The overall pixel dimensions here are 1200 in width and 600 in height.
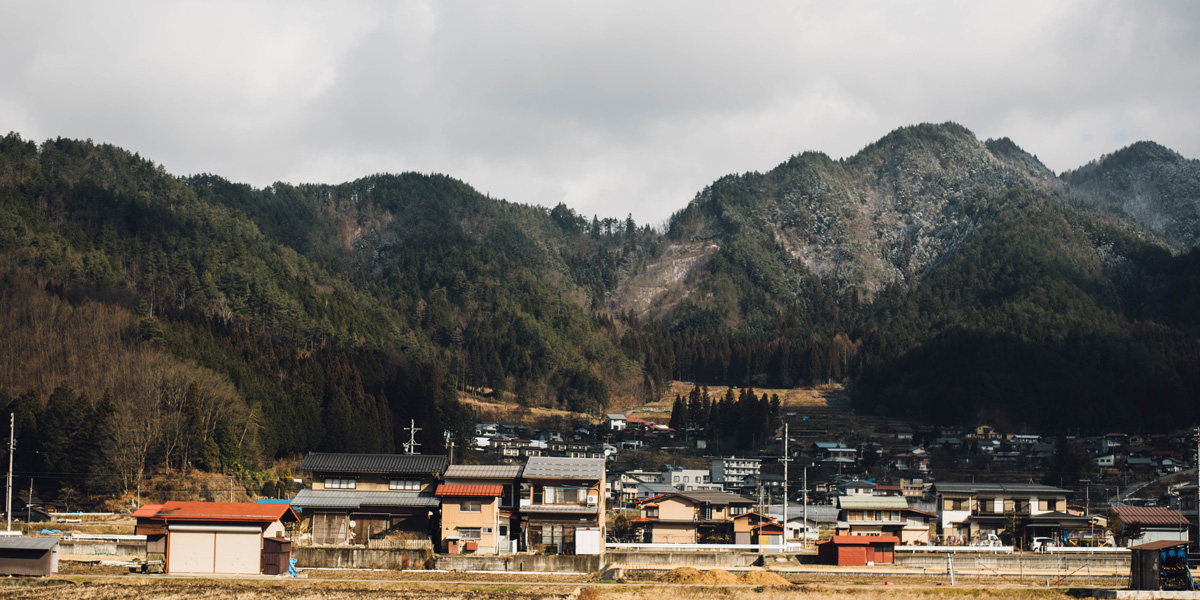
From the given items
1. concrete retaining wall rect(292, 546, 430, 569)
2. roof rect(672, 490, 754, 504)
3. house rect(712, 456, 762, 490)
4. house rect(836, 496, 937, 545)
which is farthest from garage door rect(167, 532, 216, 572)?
house rect(712, 456, 762, 490)

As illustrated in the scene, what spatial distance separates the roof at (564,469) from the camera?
49281mm

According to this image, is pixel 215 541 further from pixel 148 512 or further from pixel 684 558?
pixel 684 558

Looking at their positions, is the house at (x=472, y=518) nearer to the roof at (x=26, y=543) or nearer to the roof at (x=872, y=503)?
the roof at (x=26, y=543)

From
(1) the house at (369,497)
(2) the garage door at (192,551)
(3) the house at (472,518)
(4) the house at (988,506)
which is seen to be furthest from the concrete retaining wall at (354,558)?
(4) the house at (988,506)

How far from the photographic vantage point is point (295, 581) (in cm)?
3691

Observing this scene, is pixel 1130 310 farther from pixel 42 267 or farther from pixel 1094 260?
pixel 42 267

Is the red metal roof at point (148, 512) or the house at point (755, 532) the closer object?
the red metal roof at point (148, 512)

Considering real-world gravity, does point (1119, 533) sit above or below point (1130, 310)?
below

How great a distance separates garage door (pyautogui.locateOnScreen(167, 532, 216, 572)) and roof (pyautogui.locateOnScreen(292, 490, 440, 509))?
9.98 meters

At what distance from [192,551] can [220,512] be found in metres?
1.49

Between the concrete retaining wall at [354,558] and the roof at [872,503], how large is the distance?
91.6 ft

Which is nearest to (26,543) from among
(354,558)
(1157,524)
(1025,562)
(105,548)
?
(105,548)

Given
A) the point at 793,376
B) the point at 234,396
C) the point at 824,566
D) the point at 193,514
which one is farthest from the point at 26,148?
the point at 824,566

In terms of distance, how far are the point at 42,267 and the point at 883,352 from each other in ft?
328
